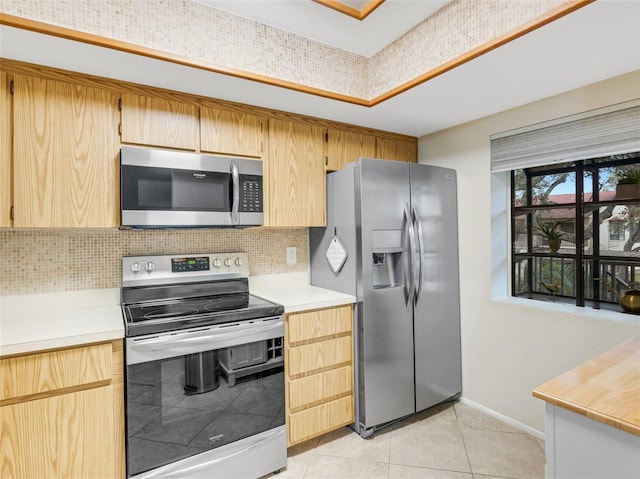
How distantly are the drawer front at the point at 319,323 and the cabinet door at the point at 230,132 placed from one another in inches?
41.2

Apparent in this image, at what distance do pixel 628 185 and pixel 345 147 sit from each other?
172cm

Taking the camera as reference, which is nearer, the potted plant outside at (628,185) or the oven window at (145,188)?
the oven window at (145,188)

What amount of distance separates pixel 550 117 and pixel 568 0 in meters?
0.98

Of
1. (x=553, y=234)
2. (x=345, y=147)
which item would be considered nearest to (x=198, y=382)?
(x=345, y=147)

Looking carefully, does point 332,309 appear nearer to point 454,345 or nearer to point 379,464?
point 379,464

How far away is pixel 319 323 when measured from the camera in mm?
2111

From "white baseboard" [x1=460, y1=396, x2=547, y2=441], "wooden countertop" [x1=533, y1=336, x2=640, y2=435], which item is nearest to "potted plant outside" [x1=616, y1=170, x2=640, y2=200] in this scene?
"wooden countertop" [x1=533, y1=336, x2=640, y2=435]

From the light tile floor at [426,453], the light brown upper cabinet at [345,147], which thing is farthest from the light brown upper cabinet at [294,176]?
the light tile floor at [426,453]

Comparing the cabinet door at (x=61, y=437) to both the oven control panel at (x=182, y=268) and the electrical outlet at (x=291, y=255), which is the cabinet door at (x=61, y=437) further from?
the electrical outlet at (x=291, y=255)

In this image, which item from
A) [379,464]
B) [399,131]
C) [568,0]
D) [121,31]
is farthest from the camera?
[399,131]

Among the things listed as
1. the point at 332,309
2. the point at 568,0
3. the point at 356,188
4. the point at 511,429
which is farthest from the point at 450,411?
the point at 568,0

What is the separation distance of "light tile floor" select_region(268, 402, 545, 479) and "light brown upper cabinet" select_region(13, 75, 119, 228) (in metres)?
1.72

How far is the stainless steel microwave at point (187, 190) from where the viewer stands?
5.87 feet

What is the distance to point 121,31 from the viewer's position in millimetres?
1515
